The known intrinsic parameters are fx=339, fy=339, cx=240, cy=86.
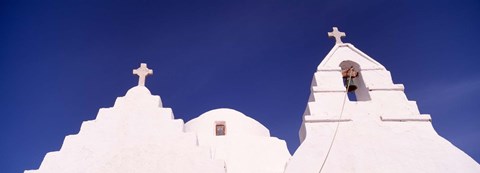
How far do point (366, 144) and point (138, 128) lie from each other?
4.97 metres

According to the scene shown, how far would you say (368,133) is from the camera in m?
7.33

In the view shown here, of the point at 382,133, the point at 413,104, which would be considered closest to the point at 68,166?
the point at 382,133

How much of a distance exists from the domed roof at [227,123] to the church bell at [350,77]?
5640 millimetres

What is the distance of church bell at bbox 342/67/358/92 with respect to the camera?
29.9ft

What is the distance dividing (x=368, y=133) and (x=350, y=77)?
223 centimetres

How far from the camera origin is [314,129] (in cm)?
738

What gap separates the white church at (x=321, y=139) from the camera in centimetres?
682

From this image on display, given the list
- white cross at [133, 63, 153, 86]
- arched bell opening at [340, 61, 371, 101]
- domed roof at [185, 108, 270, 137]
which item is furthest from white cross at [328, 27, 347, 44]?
domed roof at [185, 108, 270, 137]

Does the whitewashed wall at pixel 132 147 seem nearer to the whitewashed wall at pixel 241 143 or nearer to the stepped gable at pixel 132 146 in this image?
the stepped gable at pixel 132 146

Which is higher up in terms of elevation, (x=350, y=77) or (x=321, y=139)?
(x=350, y=77)

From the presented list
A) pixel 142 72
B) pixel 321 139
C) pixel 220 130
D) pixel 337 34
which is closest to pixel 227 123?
pixel 220 130

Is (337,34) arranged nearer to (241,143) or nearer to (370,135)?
(370,135)

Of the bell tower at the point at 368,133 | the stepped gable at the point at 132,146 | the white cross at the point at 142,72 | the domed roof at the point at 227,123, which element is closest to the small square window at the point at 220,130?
the domed roof at the point at 227,123

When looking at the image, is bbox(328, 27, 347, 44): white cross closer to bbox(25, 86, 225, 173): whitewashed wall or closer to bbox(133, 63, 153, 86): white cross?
bbox(25, 86, 225, 173): whitewashed wall
